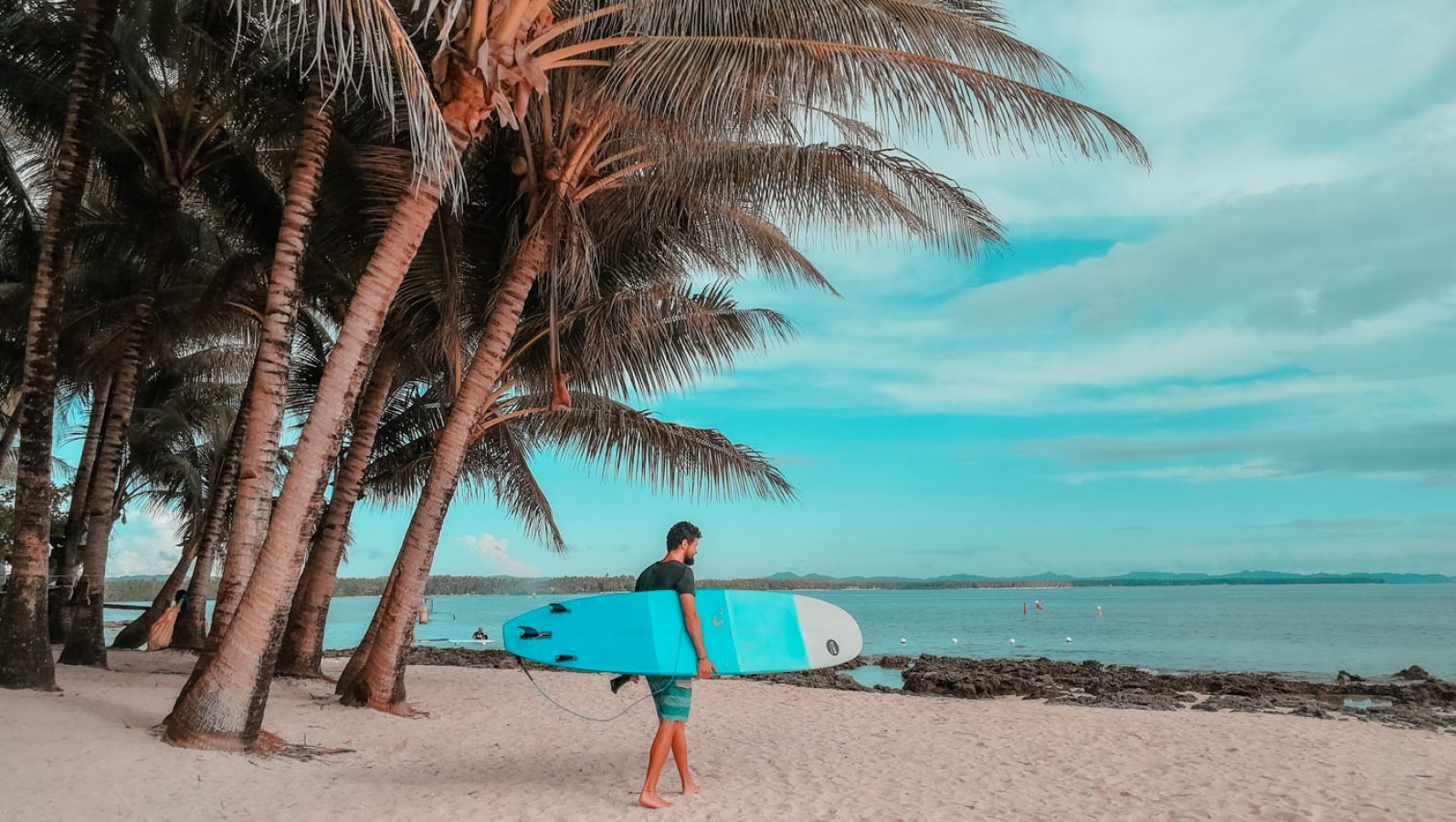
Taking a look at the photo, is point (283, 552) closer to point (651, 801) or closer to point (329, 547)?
point (651, 801)

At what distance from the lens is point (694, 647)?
459 cm

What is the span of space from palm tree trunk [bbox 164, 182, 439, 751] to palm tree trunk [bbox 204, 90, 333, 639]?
1.46 feet

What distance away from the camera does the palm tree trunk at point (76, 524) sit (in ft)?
38.6

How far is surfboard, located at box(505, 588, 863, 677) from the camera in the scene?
4.93 meters

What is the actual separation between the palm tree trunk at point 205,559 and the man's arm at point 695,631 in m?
7.91

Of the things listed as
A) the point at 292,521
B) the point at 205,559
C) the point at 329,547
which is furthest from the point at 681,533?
the point at 205,559

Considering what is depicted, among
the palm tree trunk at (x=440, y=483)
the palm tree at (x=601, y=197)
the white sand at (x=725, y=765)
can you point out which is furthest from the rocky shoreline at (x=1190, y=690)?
the palm tree at (x=601, y=197)

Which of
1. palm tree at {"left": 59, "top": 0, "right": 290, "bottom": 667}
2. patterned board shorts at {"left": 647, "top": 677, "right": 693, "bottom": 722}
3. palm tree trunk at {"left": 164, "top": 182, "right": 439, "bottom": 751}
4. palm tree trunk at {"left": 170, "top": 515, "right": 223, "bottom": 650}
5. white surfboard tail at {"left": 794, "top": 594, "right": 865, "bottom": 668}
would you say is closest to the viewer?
patterned board shorts at {"left": 647, "top": 677, "right": 693, "bottom": 722}

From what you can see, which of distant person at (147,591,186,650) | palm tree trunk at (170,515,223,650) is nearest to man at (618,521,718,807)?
A: palm tree trunk at (170,515,223,650)

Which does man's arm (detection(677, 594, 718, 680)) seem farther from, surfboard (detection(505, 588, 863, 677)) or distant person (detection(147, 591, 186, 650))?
distant person (detection(147, 591, 186, 650))

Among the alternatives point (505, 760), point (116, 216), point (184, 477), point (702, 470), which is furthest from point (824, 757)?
point (184, 477)

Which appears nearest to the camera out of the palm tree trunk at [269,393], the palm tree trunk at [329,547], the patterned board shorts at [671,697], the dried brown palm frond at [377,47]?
the dried brown palm frond at [377,47]

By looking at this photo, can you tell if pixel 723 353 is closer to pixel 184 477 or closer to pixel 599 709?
pixel 599 709

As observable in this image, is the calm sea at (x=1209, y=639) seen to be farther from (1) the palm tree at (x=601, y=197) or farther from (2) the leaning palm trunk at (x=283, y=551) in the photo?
(2) the leaning palm trunk at (x=283, y=551)
